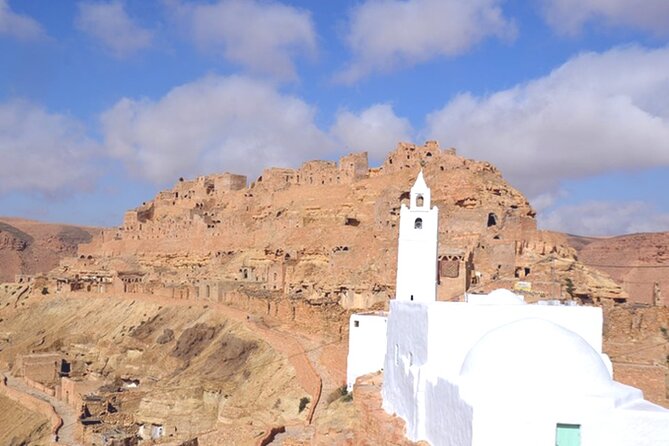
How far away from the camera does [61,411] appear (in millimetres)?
26266

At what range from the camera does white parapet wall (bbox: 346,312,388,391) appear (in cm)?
1805

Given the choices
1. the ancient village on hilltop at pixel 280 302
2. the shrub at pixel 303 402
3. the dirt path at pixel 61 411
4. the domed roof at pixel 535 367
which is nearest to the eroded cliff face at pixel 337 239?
the ancient village on hilltop at pixel 280 302

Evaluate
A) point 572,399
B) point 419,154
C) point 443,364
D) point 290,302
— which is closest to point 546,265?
point 290,302

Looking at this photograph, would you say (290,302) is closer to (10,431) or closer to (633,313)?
(10,431)

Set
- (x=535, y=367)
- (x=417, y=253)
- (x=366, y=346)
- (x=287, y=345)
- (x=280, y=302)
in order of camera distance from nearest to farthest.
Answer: (x=535, y=367) < (x=417, y=253) < (x=366, y=346) < (x=287, y=345) < (x=280, y=302)

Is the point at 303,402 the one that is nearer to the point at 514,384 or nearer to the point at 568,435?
the point at 514,384

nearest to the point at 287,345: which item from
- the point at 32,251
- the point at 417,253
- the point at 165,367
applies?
the point at 417,253

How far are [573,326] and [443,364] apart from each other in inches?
86.9

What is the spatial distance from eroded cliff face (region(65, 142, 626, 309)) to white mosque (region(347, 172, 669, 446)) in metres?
10.7

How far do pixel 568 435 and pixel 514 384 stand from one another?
0.82 metres

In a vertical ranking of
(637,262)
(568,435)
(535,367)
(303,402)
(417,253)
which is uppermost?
(637,262)

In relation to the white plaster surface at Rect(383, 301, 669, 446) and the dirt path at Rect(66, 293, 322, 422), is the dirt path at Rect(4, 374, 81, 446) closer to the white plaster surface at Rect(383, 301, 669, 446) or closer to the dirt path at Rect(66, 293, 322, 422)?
the dirt path at Rect(66, 293, 322, 422)

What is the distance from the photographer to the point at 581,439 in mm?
8484

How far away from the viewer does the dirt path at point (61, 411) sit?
74.8 ft
